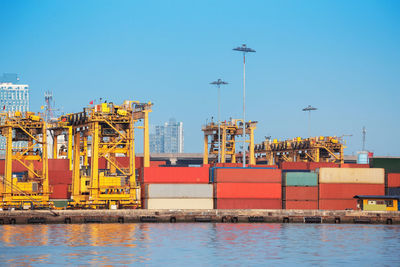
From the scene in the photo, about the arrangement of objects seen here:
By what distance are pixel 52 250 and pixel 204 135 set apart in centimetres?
6950

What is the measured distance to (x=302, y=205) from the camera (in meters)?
80.1

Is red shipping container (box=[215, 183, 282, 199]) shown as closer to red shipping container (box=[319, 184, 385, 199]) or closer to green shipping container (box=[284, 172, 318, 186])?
green shipping container (box=[284, 172, 318, 186])

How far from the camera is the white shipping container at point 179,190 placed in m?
77.6

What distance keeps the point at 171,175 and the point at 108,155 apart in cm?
772

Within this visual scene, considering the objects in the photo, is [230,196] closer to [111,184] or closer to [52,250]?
[111,184]

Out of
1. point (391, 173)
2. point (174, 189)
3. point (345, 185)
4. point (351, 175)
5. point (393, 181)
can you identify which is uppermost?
point (391, 173)

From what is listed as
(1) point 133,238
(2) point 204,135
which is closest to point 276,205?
(1) point 133,238

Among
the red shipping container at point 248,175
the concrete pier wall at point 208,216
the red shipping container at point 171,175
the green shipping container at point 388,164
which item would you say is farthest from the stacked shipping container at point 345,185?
the red shipping container at point 171,175

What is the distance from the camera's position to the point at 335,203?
80250mm

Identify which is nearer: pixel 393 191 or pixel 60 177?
pixel 393 191

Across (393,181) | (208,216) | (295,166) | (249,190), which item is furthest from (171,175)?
(295,166)

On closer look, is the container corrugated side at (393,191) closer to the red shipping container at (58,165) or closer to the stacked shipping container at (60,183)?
the stacked shipping container at (60,183)

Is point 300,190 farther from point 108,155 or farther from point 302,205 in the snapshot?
point 108,155

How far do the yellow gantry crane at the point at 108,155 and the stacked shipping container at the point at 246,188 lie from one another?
9593 mm
